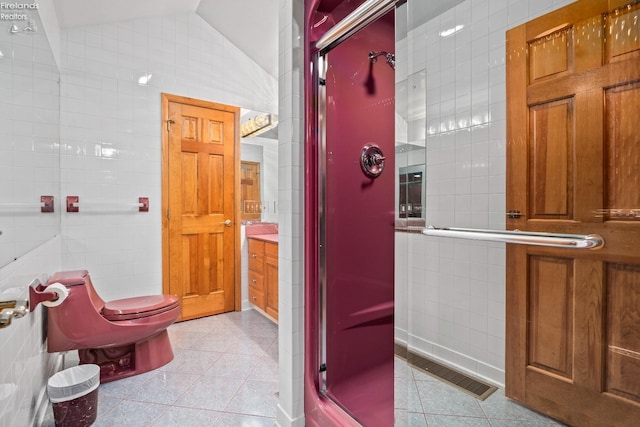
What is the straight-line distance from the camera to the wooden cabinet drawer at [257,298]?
303 cm

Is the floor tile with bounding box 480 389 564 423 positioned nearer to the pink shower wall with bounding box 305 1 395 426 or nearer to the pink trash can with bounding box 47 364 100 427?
the pink shower wall with bounding box 305 1 395 426

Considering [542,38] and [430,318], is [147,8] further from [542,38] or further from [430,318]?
[430,318]

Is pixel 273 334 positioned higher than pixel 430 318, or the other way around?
pixel 430 318

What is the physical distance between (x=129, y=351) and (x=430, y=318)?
78.0 inches

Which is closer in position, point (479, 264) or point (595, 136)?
point (595, 136)

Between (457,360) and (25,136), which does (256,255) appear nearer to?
(25,136)

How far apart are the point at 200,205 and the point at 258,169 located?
759 millimetres

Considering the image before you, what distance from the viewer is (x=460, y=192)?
123cm

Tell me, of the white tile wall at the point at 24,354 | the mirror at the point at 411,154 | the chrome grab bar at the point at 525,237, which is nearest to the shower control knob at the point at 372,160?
the mirror at the point at 411,154

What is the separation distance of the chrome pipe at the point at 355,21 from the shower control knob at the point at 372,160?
21.1 inches

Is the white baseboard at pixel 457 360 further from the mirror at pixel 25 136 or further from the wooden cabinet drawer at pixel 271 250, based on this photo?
the wooden cabinet drawer at pixel 271 250

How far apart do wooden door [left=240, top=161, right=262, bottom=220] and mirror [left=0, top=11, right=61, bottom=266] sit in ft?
5.31

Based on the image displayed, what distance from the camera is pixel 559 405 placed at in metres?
1.06

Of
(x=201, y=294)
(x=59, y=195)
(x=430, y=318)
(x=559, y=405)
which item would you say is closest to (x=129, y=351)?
(x=201, y=294)
